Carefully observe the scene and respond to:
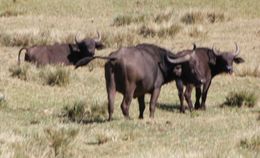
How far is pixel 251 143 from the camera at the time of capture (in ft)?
37.0

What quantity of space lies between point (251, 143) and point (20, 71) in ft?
32.6

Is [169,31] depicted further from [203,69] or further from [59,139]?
[59,139]

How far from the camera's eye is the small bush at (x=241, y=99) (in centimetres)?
1739

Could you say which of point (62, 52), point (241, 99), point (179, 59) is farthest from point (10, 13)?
point (179, 59)

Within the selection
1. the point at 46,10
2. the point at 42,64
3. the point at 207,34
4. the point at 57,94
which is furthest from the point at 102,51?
the point at 46,10

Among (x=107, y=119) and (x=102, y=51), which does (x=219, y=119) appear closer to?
(x=107, y=119)

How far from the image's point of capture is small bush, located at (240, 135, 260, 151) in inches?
441

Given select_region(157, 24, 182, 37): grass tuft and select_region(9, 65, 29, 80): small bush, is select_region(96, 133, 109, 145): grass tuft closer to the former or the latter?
select_region(9, 65, 29, 80): small bush

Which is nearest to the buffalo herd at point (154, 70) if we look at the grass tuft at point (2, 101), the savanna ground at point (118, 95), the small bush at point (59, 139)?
the savanna ground at point (118, 95)

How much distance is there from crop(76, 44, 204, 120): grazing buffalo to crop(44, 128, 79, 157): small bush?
2710 millimetres

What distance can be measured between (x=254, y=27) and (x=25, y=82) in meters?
13.2

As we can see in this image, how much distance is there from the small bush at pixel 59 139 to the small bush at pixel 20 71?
8.50m

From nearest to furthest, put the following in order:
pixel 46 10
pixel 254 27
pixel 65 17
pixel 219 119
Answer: pixel 219 119 < pixel 254 27 < pixel 65 17 < pixel 46 10

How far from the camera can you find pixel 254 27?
29.8 metres
